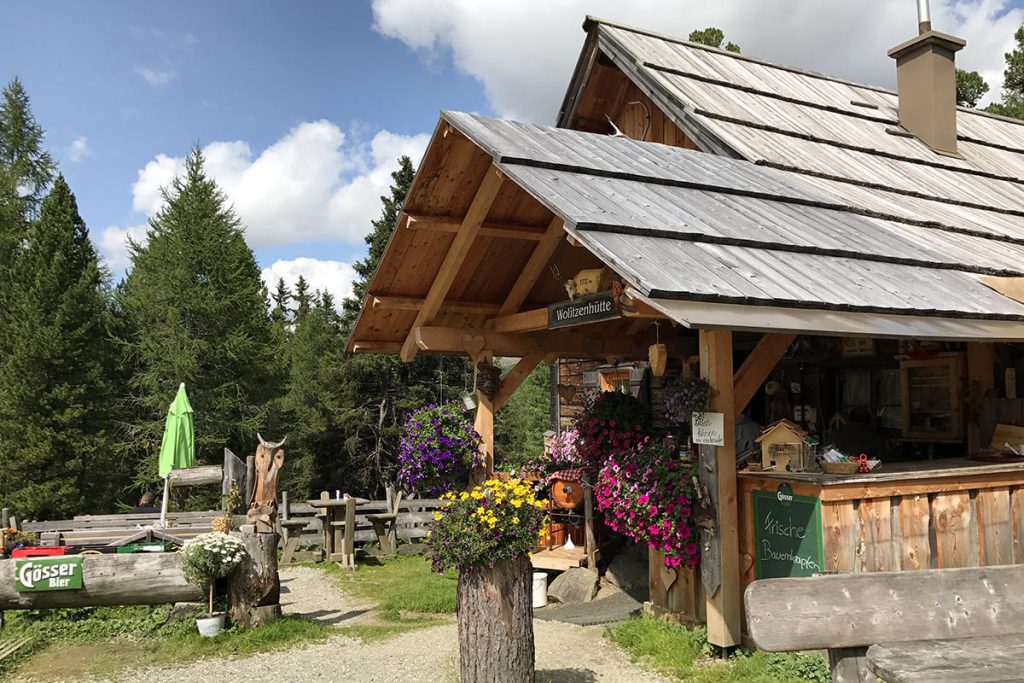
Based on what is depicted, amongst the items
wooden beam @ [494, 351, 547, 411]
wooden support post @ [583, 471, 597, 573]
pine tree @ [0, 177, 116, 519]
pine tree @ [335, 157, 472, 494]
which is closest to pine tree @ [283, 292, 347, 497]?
pine tree @ [335, 157, 472, 494]

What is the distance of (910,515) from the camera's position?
642 cm

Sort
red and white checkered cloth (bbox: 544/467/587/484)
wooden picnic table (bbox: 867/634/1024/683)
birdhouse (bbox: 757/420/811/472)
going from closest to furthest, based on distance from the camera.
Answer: wooden picnic table (bbox: 867/634/1024/683), birdhouse (bbox: 757/420/811/472), red and white checkered cloth (bbox: 544/467/587/484)

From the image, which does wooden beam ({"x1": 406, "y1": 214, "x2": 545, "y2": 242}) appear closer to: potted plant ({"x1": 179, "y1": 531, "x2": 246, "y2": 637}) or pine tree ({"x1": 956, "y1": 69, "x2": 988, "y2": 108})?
potted plant ({"x1": 179, "y1": 531, "x2": 246, "y2": 637})

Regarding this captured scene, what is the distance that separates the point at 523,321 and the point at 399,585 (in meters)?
5.13

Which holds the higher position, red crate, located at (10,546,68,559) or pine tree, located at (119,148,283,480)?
pine tree, located at (119,148,283,480)

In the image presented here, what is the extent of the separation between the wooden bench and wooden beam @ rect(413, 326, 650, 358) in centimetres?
633

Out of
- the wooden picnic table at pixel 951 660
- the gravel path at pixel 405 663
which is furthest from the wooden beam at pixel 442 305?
the wooden picnic table at pixel 951 660

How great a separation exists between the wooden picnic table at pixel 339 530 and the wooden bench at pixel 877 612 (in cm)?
1189

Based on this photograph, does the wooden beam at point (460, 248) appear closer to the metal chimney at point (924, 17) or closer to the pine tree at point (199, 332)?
the metal chimney at point (924, 17)

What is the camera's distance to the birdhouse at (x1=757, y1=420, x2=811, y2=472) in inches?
262

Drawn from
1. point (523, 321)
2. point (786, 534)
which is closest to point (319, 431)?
point (523, 321)

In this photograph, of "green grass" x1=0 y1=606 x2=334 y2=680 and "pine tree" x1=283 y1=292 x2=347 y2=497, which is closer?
"green grass" x1=0 y1=606 x2=334 y2=680

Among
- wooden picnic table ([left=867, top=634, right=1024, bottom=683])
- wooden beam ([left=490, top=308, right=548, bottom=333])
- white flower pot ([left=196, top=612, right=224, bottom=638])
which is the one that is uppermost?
wooden beam ([left=490, top=308, right=548, bottom=333])

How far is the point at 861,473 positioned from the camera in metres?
6.41
